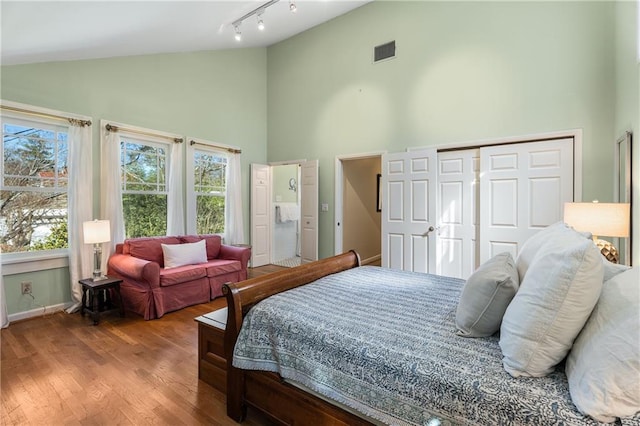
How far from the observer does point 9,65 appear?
298cm

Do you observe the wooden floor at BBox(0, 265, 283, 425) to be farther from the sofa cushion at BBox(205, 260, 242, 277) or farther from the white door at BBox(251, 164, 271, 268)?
the white door at BBox(251, 164, 271, 268)

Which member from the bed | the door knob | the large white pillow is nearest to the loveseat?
the bed

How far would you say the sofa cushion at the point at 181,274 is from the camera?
332 cm

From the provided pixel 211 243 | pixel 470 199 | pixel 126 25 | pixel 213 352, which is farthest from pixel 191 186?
pixel 470 199

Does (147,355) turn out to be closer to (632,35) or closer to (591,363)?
(591,363)

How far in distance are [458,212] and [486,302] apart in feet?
10.2

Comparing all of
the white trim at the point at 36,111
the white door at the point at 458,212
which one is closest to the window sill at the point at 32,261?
the white trim at the point at 36,111

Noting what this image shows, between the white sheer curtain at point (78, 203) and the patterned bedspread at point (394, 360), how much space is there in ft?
9.60

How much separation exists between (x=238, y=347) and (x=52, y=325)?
106 inches

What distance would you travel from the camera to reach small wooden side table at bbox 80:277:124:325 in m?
3.10

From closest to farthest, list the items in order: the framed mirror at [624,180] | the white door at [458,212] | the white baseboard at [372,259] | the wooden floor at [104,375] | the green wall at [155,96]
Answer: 1. the wooden floor at [104,375]
2. the framed mirror at [624,180]
3. the green wall at [155,96]
4. the white door at [458,212]
5. the white baseboard at [372,259]

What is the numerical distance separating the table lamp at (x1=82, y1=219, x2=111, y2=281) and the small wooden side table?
10cm

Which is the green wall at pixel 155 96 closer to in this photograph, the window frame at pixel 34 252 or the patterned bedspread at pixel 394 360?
the window frame at pixel 34 252

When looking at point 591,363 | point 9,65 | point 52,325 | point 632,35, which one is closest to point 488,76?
point 632,35
